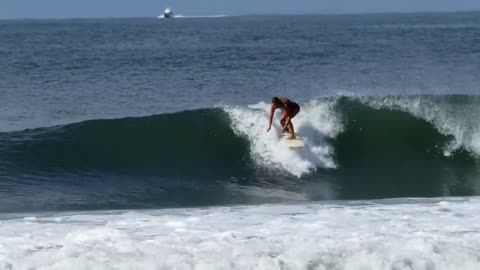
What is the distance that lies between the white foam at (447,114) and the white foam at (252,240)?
721 cm

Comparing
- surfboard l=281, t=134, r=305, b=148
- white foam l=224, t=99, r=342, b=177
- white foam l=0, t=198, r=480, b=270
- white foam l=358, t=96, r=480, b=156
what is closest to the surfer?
surfboard l=281, t=134, r=305, b=148

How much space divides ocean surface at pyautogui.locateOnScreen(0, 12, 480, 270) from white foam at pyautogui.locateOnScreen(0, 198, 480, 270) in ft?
0.08

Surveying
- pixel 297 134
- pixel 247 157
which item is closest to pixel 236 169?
pixel 247 157

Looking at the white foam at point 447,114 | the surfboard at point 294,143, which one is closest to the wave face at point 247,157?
the white foam at point 447,114

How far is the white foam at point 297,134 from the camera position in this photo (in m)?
16.6

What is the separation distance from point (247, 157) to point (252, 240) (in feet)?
26.2

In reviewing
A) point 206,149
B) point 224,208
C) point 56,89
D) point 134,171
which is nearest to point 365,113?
point 206,149

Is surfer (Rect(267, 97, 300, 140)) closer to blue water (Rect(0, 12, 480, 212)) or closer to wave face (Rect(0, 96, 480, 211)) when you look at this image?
wave face (Rect(0, 96, 480, 211))

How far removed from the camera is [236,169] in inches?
669

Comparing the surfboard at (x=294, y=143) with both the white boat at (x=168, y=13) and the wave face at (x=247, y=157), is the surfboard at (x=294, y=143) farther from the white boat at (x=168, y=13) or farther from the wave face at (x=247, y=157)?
the white boat at (x=168, y=13)

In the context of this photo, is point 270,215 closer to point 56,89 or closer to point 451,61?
point 56,89

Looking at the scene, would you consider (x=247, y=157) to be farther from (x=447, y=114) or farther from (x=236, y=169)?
(x=447, y=114)

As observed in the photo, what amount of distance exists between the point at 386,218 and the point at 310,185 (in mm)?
4862

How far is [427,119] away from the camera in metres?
19.6
